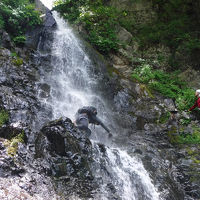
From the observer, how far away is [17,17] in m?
10.8

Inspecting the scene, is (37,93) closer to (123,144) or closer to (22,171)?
(123,144)

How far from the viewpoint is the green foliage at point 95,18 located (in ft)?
43.8

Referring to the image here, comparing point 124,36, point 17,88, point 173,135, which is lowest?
point 173,135

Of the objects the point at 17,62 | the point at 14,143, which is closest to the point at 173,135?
the point at 14,143

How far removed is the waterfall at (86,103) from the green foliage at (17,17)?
149 cm

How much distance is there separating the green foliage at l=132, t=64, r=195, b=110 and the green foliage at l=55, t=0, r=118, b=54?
2.54 meters

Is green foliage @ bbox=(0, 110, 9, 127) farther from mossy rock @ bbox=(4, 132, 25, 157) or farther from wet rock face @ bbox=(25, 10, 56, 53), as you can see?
wet rock face @ bbox=(25, 10, 56, 53)

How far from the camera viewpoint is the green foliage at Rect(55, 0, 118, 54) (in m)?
13.4

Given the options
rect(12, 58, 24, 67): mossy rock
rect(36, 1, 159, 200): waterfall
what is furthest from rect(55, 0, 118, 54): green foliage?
rect(12, 58, 24, 67): mossy rock

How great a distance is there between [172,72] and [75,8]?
768cm

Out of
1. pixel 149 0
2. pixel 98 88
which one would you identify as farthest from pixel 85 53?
pixel 149 0

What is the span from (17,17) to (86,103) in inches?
217

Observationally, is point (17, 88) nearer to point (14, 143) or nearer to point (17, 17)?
point (14, 143)

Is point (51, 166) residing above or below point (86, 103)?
below
